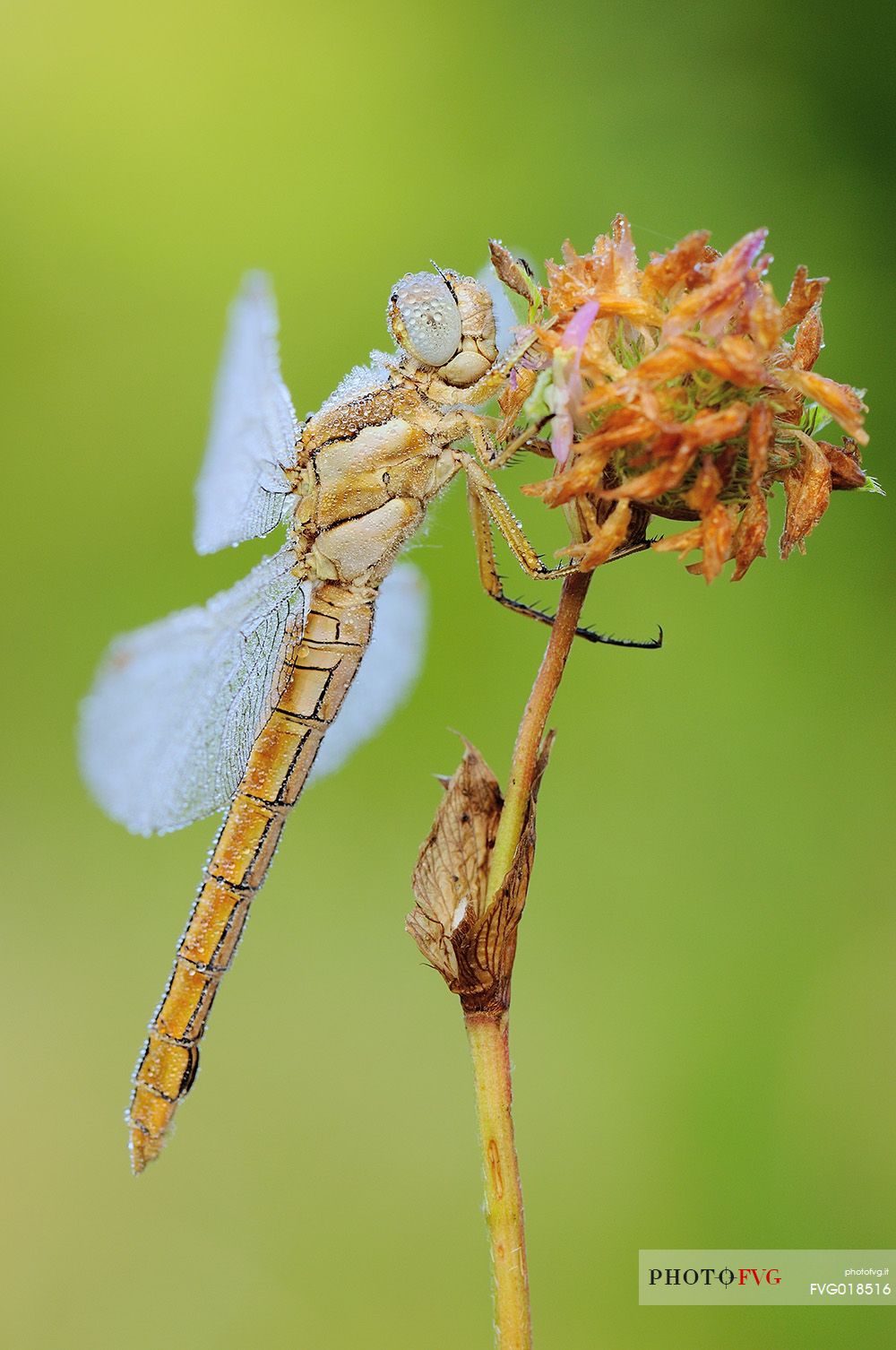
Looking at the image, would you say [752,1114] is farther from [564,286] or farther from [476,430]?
[564,286]

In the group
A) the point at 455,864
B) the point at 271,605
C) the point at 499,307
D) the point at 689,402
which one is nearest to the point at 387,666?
the point at 271,605

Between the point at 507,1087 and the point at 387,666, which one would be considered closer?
the point at 507,1087

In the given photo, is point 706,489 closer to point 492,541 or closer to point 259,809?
point 492,541

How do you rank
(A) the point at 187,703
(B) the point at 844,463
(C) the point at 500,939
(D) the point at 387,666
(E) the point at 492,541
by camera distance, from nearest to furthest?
(C) the point at 500,939 < (B) the point at 844,463 < (E) the point at 492,541 < (A) the point at 187,703 < (D) the point at 387,666

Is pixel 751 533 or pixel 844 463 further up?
pixel 844 463

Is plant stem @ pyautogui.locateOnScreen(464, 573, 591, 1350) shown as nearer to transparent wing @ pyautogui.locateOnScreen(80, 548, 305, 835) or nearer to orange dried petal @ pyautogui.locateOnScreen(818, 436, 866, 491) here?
orange dried petal @ pyautogui.locateOnScreen(818, 436, 866, 491)

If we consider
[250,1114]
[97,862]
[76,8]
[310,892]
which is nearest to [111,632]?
[97,862]

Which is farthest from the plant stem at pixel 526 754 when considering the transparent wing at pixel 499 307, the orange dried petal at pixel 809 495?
the transparent wing at pixel 499 307
